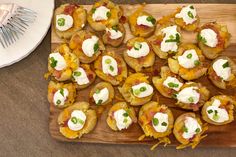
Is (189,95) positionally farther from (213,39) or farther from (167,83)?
(213,39)

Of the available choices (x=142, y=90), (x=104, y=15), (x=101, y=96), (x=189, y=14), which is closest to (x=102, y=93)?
(x=101, y=96)

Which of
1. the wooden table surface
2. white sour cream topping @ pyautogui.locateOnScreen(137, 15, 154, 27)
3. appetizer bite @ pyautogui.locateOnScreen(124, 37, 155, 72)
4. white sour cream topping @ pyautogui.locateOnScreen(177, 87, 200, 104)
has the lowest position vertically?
the wooden table surface

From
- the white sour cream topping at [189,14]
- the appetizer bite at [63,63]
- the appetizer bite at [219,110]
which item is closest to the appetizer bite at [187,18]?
the white sour cream topping at [189,14]

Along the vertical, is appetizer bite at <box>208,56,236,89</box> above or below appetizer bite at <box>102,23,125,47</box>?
below

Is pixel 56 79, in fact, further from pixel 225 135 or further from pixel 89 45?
pixel 225 135

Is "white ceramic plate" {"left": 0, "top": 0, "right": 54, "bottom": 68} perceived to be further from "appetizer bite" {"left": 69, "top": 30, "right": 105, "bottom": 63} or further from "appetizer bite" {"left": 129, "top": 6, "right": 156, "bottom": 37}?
"appetizer bite" {"left": 129, "top": 6, "right": 156, "bottom": 37}

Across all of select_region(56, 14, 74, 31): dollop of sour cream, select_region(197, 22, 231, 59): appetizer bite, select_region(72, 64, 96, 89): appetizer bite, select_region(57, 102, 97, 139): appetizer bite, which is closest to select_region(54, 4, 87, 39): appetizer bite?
select_region(56, 14, 74, 31): dollop of sour cream

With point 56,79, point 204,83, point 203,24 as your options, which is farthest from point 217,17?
point 56,79
